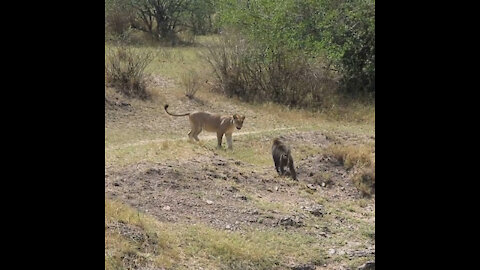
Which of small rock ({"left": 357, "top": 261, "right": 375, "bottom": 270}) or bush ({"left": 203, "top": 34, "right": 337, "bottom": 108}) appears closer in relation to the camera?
small rock ({"left": 357, "top": 261, "right": 375, "bottom": 270})

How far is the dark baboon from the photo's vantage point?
1381 cm

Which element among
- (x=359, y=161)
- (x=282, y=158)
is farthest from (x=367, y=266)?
(x=359, y=161)

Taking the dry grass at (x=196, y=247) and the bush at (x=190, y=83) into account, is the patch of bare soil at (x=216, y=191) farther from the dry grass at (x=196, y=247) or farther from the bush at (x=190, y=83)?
the bush at (x=190, y=83)

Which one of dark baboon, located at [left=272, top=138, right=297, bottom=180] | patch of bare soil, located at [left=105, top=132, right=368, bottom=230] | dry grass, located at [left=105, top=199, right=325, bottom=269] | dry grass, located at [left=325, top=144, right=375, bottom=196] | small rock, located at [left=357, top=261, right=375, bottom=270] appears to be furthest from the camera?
dry grass, located at [left=325, top=144, right=375, bottom=196]

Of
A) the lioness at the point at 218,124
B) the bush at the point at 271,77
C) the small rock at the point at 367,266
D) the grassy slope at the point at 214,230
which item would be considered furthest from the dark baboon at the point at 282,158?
the bush at the point at 271,77

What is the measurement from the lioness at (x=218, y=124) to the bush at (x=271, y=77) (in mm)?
6923

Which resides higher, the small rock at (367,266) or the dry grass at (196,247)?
the dry grass at (196,247)

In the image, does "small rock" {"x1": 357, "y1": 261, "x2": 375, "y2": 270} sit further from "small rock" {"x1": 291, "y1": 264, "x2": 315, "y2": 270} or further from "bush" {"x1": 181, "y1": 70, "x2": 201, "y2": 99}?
"bush" {"x1": 181, "y1": 70, "x2": 201, "y2": 99}

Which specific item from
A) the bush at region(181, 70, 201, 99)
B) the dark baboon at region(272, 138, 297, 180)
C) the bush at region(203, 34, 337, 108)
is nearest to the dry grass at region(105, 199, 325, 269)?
the dark baboon at region(272, 138, 297, 180)

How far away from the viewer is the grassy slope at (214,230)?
30.8 ft

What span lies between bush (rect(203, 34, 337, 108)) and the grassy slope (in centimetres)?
89
